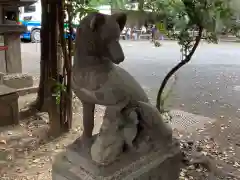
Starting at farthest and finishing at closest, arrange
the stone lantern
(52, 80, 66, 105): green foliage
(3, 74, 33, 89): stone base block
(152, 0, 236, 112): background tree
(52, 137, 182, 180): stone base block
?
(3, 74, 33, 89): stone base block, the stone lantern, (52, 80, 66, 105): green foliage, (152, 0, 236, 112): background tree, (52, 137, 182, 180): stone base block

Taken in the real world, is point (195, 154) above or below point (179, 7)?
below

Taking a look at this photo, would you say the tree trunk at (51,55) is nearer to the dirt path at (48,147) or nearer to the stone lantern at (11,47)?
the dirt path at (48,147)

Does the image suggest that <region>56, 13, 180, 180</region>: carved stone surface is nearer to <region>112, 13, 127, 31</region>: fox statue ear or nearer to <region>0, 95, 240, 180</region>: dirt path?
<region>112, 13, 127, 31</region>: fox statue ear

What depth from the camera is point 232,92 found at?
5.34 meters

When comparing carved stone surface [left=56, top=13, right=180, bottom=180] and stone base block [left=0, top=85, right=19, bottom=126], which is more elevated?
carved stone surface [left=56, top=13, right=180, bottom=180]

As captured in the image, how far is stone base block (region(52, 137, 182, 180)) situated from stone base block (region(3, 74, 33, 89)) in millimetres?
3331

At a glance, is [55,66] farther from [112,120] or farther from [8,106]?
[112,120]

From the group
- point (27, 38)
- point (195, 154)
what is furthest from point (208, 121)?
point (27, 38)

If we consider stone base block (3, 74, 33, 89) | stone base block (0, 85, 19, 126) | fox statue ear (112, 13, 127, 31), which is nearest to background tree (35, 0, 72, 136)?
stone base block (0, 85, 19, 126)

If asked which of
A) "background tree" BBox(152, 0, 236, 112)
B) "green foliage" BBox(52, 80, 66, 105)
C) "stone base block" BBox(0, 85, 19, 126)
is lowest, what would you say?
"stone base block" BBox(0, 85, 19, 126)

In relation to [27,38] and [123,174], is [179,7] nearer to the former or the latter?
[123,174]

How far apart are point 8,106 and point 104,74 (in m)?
2.32

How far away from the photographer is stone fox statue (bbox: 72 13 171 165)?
129 cm

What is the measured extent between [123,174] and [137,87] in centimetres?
42
